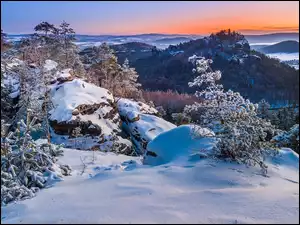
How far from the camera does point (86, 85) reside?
24109mm

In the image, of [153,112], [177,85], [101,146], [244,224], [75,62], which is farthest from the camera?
[177,85]

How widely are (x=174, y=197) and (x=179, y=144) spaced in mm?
3508

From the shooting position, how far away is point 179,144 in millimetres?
8938

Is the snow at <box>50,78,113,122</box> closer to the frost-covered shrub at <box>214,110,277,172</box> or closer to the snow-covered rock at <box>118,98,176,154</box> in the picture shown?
the snow-covered rock at <box>118,98,176,154</box>

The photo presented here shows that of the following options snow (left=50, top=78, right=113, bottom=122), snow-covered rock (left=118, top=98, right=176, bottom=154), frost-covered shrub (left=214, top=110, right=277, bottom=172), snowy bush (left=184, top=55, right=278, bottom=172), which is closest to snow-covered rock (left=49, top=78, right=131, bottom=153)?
snow (left=50, top=78, right=113, bottom=122)

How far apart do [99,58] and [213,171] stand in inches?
1385

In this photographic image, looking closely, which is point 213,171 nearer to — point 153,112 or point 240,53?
point 153,112

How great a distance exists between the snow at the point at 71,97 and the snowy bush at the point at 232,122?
12.2 m

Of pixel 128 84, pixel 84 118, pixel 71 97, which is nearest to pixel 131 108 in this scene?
pixel 71 97

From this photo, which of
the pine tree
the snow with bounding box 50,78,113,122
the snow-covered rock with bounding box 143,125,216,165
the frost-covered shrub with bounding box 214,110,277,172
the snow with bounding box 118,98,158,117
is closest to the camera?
the frost-covered shrub with bounding box 214,110,277,172

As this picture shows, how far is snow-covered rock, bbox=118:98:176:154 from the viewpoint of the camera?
22.9 metres

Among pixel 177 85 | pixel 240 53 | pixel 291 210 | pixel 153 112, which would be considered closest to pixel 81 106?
pixel 153 112

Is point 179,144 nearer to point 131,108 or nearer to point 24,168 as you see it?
point 24,168

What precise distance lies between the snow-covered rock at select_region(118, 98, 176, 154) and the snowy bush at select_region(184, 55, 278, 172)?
13.3 m
